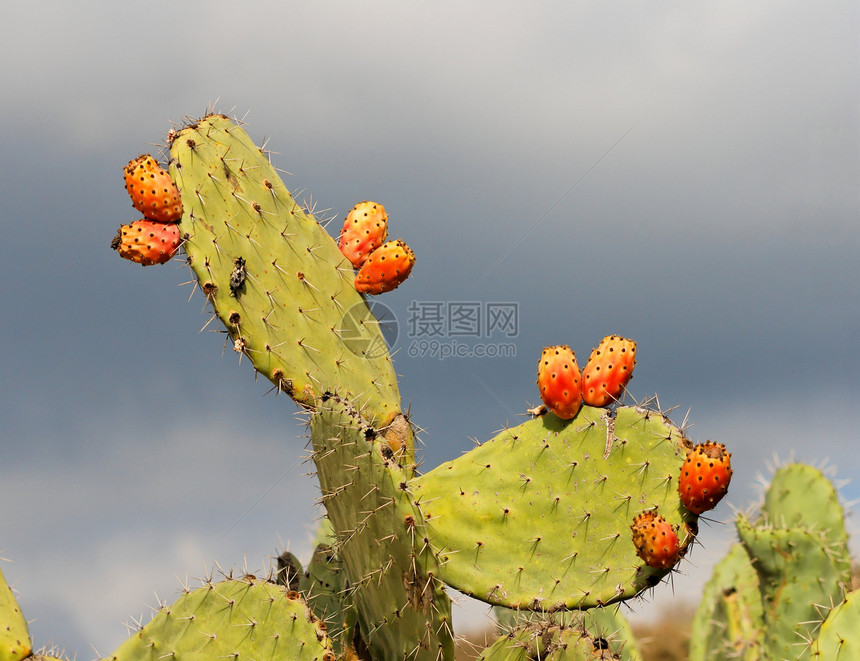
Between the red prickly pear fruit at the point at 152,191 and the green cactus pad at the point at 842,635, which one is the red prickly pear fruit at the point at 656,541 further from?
the red prickly pear fruit at the point at 152,191

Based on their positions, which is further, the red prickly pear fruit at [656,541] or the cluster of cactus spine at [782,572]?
the cluster of cactus spine at [782,572]

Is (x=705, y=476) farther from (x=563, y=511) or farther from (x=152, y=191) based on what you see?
(x=152, y=191)

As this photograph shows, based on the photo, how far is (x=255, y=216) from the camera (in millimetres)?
3074

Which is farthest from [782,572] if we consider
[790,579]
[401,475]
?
[401,475]

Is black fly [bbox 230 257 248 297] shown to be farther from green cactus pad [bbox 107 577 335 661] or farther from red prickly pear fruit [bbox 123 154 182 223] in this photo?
green cactus pad [bbox 107 577 335 661]

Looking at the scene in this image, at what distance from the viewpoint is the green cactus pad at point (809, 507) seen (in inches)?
194

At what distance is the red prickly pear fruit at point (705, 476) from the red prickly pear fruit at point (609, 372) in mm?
341

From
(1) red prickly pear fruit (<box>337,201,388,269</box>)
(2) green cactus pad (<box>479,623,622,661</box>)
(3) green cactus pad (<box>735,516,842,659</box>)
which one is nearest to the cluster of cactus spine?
(3) green cactus pad (<box>735,516,842,659</box>)

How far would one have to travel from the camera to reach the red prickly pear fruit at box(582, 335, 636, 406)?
280 cm

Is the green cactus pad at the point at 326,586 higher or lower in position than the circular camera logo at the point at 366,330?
lower

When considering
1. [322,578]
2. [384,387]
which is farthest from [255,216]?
[322,578]

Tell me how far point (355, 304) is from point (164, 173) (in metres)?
0.87

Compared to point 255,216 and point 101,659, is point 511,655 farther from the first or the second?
point 255,216

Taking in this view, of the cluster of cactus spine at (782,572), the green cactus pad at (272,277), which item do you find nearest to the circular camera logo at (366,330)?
the green cactus pad at (272,277)
